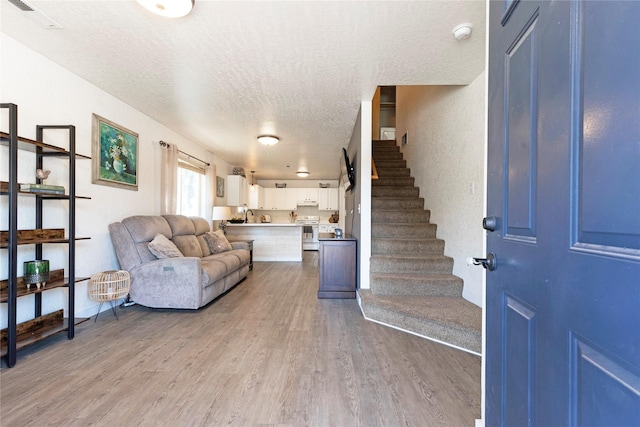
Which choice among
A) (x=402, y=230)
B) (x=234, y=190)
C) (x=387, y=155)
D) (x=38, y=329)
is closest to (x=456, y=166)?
(x=402, y=230)

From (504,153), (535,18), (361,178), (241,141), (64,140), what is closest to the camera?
(535,18)

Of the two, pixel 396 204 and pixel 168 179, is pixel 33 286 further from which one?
pixel 396 204

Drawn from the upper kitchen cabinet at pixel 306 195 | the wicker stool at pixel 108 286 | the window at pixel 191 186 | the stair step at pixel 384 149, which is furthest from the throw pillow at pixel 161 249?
the upper kitchen cabinet at pixel 306 195

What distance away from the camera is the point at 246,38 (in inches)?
84.4

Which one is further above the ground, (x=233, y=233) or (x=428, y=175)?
(x=428, y=175)

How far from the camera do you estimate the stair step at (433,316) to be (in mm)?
2305

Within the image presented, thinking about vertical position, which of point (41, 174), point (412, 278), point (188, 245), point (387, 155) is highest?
point (387, 155)

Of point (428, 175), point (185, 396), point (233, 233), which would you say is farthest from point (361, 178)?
point (233, 233)

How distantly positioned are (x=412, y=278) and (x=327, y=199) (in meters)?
6.63

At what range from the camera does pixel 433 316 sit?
2.50m

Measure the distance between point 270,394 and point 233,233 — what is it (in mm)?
5299

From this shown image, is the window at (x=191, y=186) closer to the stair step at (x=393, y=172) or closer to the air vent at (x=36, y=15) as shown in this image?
the air vent at (x=36, y=15)

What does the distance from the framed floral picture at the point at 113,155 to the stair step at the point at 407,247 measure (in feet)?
10.8

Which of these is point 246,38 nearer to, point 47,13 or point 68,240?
point 47,13
